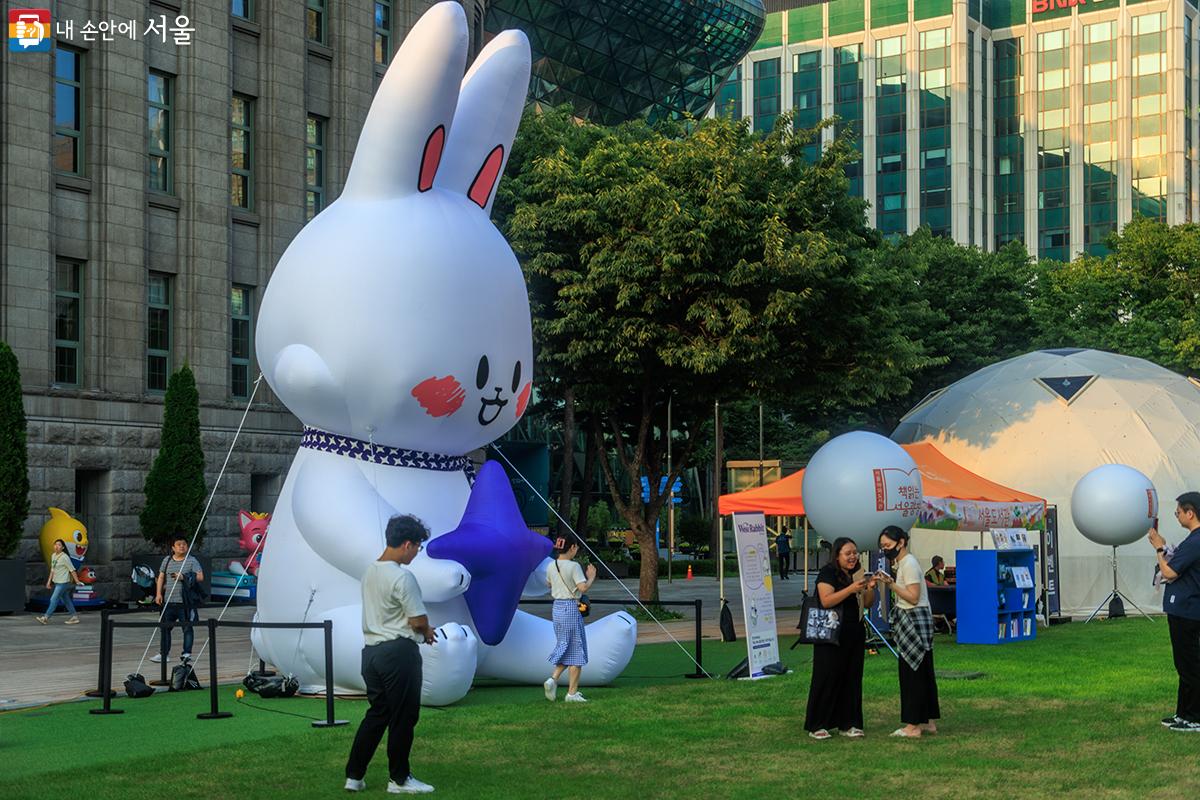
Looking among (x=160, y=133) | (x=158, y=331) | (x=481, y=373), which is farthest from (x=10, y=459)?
(x=481, y=373)

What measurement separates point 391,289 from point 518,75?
2663mm

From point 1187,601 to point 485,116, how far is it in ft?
23.8

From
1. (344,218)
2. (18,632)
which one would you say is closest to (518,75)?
(344,218)

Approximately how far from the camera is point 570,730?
11617 millimetres

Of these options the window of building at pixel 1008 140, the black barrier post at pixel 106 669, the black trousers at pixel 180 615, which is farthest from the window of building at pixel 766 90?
the black barrier post at pixel 106 669

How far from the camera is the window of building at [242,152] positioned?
30500mm

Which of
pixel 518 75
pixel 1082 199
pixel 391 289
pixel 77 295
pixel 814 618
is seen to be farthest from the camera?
pixel 1082 199

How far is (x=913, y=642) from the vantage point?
37.2 feet

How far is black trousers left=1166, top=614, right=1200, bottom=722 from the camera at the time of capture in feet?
37.1

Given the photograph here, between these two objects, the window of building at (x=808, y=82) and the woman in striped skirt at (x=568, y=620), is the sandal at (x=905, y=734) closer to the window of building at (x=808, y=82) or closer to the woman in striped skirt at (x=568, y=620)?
the woman in striped skirt at (x=568, y=620)

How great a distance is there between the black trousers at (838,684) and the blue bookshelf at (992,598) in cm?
991

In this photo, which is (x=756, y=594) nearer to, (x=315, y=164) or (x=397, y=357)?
(x=397, y=357)

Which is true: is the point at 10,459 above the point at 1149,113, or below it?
below

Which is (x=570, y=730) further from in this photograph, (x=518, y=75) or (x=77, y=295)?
(x=77, y=295)
